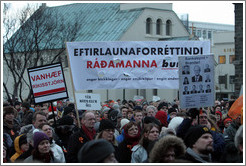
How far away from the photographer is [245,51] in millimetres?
7914

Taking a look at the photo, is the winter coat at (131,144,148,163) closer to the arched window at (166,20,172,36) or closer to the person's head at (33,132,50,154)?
the person's head at (33,132,50,154)

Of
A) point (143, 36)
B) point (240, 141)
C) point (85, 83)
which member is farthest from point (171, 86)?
point (143, 36)

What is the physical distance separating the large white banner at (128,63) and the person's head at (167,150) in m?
6.07

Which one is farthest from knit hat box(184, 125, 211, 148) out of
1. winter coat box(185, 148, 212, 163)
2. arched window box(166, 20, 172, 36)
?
arched window box(166, 20, 172, 36)

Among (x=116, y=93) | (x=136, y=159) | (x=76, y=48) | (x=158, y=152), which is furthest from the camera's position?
(x=116, y=93)

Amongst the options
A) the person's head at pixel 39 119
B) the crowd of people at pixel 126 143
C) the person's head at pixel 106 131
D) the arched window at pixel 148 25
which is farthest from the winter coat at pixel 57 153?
the arched window at pixel 148 25

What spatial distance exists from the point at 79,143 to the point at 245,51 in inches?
108

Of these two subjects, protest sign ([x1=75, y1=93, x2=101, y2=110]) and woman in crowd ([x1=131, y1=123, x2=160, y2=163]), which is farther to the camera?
protest sign ([x1=75, y1=93, x2=101, y2=110])

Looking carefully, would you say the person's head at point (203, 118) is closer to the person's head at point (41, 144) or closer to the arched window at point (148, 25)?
the person's head at point (41, 144)

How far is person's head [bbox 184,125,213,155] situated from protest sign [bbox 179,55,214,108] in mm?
2018

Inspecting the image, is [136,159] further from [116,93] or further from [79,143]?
[116,93]

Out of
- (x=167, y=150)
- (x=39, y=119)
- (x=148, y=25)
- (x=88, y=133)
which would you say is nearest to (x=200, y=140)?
(x=167, y=150)

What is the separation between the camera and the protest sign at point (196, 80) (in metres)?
8.83

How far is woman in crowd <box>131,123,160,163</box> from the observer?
7.62m
